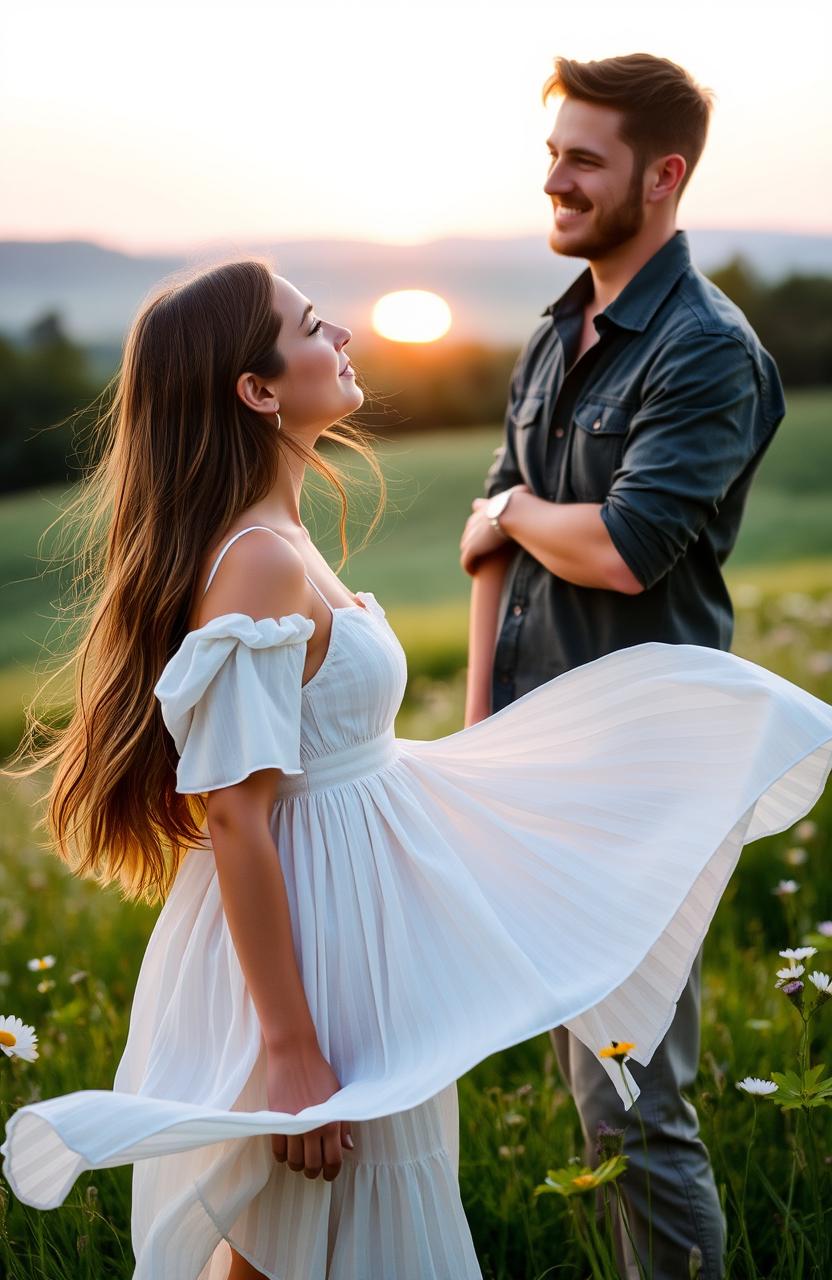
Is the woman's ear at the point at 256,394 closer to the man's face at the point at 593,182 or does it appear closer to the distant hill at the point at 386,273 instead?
the man's face at the point at 593,182

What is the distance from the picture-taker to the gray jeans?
2551 mm

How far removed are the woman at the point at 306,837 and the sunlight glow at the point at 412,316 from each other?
58.6 feet

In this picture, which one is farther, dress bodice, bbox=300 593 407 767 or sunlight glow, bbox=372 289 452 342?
sunlight glow, bbox=372 289 452 342

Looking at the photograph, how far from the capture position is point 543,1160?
9.58 feet

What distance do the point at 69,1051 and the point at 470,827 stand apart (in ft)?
4.99

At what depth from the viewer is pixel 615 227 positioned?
2.81 meters

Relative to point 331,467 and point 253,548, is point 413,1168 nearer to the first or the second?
point 253,548

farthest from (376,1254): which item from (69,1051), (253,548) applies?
(69,1051)

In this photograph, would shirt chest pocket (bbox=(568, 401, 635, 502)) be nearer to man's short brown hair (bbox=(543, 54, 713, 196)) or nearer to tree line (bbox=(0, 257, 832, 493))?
man's short brown hair (bbox=(543, 54, 713, 196))

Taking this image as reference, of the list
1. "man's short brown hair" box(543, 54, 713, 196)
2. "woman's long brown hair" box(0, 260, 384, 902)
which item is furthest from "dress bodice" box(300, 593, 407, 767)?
"man's short brown hair" box(543, 54, 713, 196)

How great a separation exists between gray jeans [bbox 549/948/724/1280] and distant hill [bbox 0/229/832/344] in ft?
69.7

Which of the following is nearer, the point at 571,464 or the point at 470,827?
the point at 470,827

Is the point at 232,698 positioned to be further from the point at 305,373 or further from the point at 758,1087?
the point at 758,1087

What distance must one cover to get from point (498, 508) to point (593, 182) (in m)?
0.77
